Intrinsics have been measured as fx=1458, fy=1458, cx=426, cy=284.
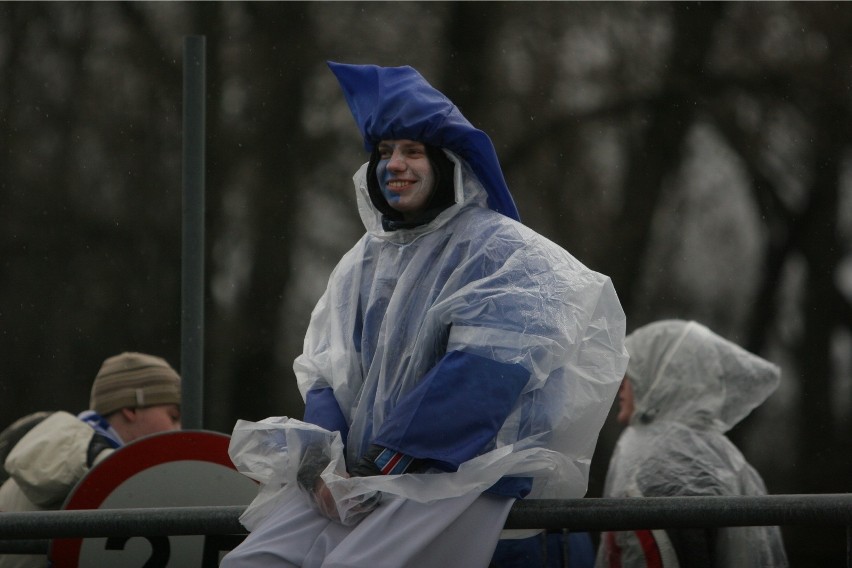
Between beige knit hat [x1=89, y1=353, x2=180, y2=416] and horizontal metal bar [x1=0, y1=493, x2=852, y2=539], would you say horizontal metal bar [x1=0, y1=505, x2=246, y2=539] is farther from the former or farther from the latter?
beige knit hat [x1=89, y1=353, x2=180, y2=416]

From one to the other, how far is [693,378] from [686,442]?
0.34m

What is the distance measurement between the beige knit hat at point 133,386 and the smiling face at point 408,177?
2.29 meters

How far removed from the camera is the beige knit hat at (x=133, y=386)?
583 cm

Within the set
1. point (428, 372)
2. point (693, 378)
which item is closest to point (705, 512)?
point (428, 372)

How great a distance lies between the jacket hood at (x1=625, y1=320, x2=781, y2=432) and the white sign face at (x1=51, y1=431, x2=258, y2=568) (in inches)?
83.6

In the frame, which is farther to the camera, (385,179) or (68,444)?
(68,444)

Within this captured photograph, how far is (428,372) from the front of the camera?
362 centimetres

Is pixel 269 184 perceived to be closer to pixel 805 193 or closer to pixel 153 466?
pixel 805 193

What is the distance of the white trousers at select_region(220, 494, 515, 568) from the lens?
11.0 ft

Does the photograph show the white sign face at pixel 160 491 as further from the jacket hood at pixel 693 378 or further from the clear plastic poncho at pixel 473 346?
the jacket hood at pixel 693 378

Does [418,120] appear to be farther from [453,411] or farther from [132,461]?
[132,461]

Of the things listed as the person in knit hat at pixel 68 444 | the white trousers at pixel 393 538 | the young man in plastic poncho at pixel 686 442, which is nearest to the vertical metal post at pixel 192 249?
the person in knit hat at pixel 68 444

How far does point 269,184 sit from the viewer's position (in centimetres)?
1044

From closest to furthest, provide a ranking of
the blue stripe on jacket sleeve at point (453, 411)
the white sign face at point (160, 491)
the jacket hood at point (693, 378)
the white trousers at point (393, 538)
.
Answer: the white trousers at point (393, 538), the blue stripe on jacket sleeve at point (453, 411), the white sign face at point (160, 491), the jacket hood at point (693, 378)
